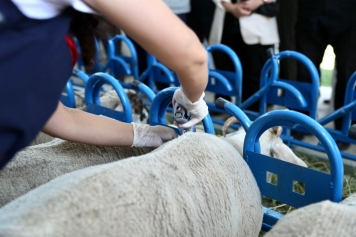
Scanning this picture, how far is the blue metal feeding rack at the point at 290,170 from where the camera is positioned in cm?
99

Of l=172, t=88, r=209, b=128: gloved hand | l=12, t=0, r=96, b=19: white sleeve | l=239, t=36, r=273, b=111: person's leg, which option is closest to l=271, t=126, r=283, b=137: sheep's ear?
l=172, t=88, r=209, b=128: gloved hand

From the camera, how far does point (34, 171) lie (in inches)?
45.7

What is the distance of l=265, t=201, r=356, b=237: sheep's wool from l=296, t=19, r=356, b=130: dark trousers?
69.2 inches

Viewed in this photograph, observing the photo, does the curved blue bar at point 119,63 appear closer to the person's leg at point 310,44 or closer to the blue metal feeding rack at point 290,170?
the person's leg at point 310,44

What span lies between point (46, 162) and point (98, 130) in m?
0.19

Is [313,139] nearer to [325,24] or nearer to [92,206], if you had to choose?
[325,24]

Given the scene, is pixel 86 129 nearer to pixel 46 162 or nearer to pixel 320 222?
pixel 46 162

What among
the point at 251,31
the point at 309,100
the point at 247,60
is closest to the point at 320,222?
the point at 309,100

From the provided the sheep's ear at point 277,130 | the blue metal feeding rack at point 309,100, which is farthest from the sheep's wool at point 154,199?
the blue metal feeding rack at point 309,100

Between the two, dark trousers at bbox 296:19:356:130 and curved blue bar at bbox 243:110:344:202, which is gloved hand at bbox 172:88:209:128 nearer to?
curved blue bar at bbox 243:110:344:202

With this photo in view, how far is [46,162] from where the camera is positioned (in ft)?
3.87

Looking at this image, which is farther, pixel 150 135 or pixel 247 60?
pixel 247 60

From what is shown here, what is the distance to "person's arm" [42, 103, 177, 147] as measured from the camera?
1.06 meters

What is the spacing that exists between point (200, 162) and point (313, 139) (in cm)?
184
